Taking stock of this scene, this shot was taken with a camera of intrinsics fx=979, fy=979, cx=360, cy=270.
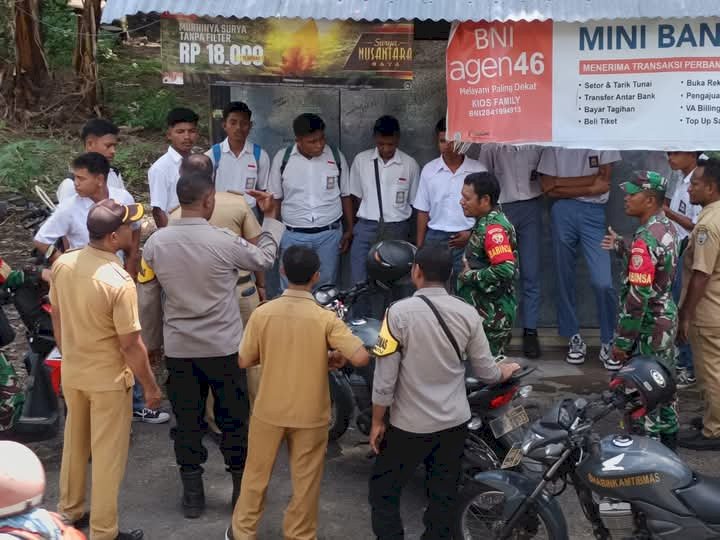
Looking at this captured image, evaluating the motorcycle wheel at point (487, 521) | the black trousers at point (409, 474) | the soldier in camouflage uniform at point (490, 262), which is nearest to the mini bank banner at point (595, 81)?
the soldier in camouflage uniform at point (490, 262)

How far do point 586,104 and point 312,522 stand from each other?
3136 mm

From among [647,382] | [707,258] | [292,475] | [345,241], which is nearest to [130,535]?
[292,475]

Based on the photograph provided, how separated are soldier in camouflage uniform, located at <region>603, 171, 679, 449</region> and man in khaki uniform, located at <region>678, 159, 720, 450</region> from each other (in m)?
0.33

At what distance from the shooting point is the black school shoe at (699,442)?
6.20m

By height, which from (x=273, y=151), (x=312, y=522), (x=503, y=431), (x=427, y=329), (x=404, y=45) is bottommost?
(x=312, y=522)

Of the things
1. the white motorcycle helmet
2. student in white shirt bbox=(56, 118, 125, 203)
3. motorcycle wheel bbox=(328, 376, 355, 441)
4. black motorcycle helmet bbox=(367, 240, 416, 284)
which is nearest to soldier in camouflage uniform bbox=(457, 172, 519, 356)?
black motorcycle helmet bbox=(367, 240, 416, 284)

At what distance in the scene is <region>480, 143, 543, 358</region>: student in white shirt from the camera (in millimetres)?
7555

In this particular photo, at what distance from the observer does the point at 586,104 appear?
6184mm

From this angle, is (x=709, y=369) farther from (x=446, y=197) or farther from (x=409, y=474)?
(x=409, y=474)

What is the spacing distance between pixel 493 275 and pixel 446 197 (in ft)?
5.71

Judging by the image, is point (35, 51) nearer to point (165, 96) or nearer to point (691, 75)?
point (165, 96)

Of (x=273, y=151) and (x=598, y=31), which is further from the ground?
(x=598, y=31)

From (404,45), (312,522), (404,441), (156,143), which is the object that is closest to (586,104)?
(404,45)

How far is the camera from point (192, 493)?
17.5 feet
